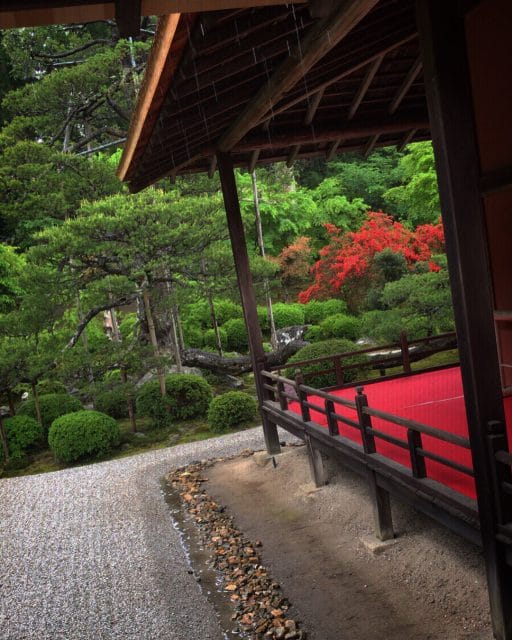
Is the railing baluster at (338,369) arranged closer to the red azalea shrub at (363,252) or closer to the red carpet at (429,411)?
the red carpet at (429,411)

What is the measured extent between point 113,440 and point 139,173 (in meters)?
6.07

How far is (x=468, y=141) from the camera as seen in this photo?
3.10 meters

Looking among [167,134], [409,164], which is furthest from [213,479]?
[409,164]

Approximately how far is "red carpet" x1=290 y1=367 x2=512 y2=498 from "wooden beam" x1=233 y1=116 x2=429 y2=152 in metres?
3.18

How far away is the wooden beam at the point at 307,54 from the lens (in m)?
3.59

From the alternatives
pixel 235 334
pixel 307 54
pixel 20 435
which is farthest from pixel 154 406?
pixel 307 54

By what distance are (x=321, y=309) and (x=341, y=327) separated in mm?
2012

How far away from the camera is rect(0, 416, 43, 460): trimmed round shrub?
39.8 feet

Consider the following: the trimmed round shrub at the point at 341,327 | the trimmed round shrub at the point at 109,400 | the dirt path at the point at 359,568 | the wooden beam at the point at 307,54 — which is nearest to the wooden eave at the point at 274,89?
the wooden beam at the point at 307,54

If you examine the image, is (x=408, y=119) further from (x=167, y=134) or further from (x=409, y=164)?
(x=409, y=164)

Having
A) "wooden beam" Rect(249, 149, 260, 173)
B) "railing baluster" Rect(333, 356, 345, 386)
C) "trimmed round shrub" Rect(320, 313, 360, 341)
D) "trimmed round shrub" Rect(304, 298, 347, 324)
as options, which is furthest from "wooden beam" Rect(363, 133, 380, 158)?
"trimmed round shrub" Rect(304, 298, 347, 324)

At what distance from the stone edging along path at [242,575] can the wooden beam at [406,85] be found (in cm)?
497

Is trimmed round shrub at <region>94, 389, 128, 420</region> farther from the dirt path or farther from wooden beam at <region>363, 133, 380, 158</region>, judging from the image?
wooden beam at <region>363, 133, 380, 158</region>

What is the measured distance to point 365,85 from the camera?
6242 millimetres
